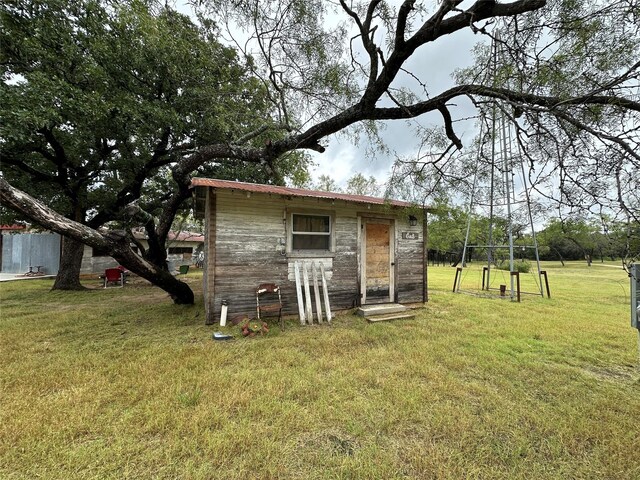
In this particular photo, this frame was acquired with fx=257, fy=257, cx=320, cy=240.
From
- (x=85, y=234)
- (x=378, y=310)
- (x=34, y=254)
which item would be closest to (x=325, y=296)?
(x=378, y=310)

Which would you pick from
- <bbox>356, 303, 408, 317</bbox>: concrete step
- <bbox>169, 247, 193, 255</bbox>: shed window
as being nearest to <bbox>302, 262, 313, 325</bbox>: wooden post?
<bbox>356, 303, 408, 317</bbox>: concrete step

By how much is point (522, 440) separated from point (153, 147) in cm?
1038

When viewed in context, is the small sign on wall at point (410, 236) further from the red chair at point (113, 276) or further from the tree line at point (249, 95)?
the red chair at point (113, 276)

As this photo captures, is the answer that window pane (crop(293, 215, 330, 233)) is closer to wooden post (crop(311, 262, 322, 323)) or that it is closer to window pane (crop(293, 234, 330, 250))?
window pane (crop(293, 234, 330, 250))

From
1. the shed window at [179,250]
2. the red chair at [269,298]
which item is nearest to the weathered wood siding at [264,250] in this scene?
the red chair at [269,298]

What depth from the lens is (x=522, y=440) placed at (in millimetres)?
2098

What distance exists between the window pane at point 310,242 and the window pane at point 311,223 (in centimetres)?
14

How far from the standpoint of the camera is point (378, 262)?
6.67 meters

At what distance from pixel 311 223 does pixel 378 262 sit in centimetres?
208

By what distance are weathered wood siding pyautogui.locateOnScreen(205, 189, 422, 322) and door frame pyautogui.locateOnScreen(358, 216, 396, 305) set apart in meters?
0.16

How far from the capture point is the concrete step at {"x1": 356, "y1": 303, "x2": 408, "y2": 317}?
5876mm

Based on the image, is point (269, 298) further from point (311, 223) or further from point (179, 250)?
point (179, 250)

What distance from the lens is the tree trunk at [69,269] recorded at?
30.5ft

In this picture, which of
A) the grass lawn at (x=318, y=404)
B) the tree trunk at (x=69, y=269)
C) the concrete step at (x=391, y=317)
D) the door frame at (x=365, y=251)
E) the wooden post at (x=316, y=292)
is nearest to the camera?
the grass lawn at (x=318, y=404)
